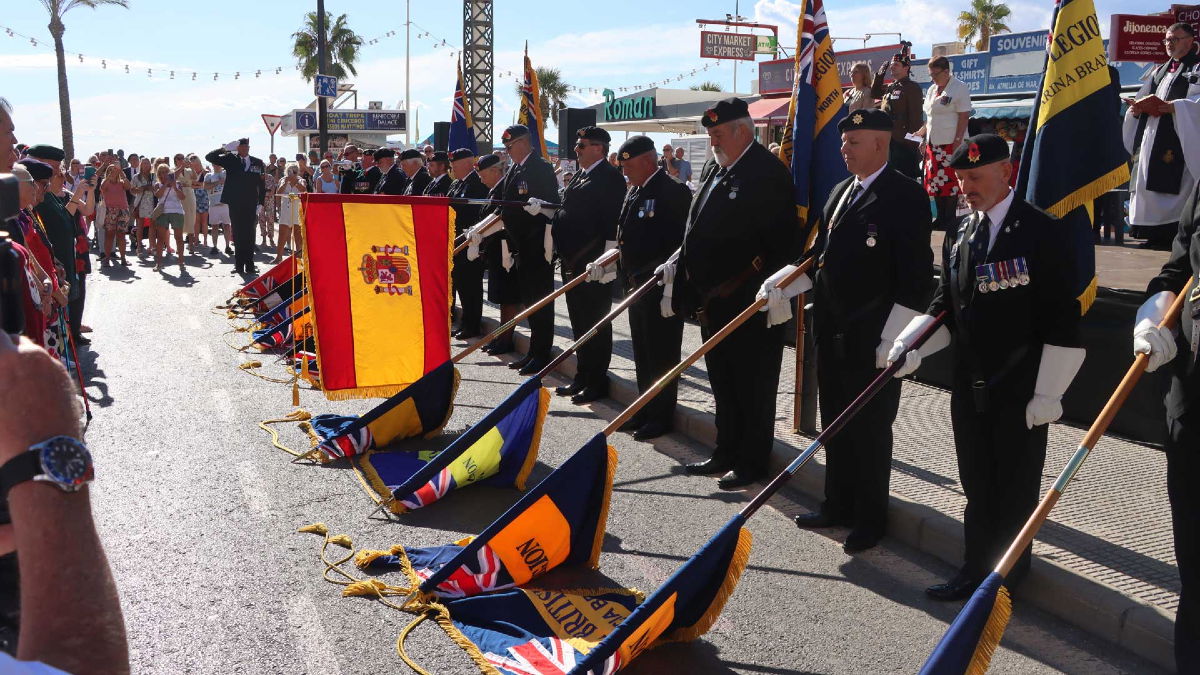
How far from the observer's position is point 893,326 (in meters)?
4.82

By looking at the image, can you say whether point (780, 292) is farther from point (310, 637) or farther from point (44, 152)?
point (44, 152)

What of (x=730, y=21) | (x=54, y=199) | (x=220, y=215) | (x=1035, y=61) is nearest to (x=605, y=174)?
(x=54, y=199)

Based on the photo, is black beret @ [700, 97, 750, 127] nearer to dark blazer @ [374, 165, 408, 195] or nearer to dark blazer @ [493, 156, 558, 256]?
dark blazer @ [493, 156, 558, 256]

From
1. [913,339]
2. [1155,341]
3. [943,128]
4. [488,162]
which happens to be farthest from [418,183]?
[1155,341]

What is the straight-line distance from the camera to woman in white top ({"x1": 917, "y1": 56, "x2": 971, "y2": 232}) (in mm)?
9016

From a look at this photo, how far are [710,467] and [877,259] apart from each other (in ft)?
6.09

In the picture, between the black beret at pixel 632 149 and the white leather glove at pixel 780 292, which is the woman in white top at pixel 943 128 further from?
the white leather glove at pixel 780 292

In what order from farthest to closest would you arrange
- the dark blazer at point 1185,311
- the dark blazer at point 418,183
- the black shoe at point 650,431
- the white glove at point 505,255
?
the dark blazer at point 418,183, the white glove at point 505,255, the black shoe at point 650,431, the dark blazer at point 1185,311

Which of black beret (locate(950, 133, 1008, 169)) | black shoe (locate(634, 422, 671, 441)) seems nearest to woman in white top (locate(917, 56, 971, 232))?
black shoe (locate(634, 422, 671, 441))

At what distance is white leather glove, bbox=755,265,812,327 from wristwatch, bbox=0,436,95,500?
172 inches

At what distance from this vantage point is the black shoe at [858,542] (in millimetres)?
4977

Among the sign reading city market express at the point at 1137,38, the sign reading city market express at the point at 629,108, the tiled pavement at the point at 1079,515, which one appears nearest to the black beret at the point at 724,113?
the tiled pavement at the point at 1079,515

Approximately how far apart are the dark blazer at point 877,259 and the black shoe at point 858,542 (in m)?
0.91

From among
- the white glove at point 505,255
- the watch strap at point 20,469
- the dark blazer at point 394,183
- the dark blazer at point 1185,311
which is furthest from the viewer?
the dark blazer at point 394,183
